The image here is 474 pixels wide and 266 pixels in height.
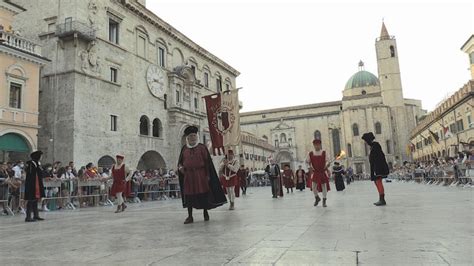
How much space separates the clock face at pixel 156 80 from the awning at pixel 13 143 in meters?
11.4

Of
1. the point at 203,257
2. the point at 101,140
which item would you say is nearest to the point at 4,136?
the point at 101,140

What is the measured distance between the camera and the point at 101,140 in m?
23.8

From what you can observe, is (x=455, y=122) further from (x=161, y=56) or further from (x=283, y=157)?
(x=283, y=157)

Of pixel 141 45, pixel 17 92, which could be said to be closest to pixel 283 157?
pixel 141 45

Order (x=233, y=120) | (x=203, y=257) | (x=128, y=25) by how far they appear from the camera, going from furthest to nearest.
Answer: (x=128, y=25), (x=233, y=120), (x=203, y=257)

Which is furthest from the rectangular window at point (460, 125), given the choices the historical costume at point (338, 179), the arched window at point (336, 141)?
the arched window at point (336, 141)

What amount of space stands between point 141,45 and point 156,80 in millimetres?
3075

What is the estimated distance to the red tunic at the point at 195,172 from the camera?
24.4ft

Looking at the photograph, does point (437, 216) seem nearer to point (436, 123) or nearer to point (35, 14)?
point (35, 14)

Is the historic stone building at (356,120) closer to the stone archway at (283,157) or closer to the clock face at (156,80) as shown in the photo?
the stone archway at (283,157)

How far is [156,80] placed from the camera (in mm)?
30438

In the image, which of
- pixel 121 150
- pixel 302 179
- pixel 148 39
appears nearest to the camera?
pixel 302 179

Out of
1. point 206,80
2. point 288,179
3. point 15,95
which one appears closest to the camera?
point 15,95

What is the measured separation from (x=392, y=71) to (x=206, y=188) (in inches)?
2939
